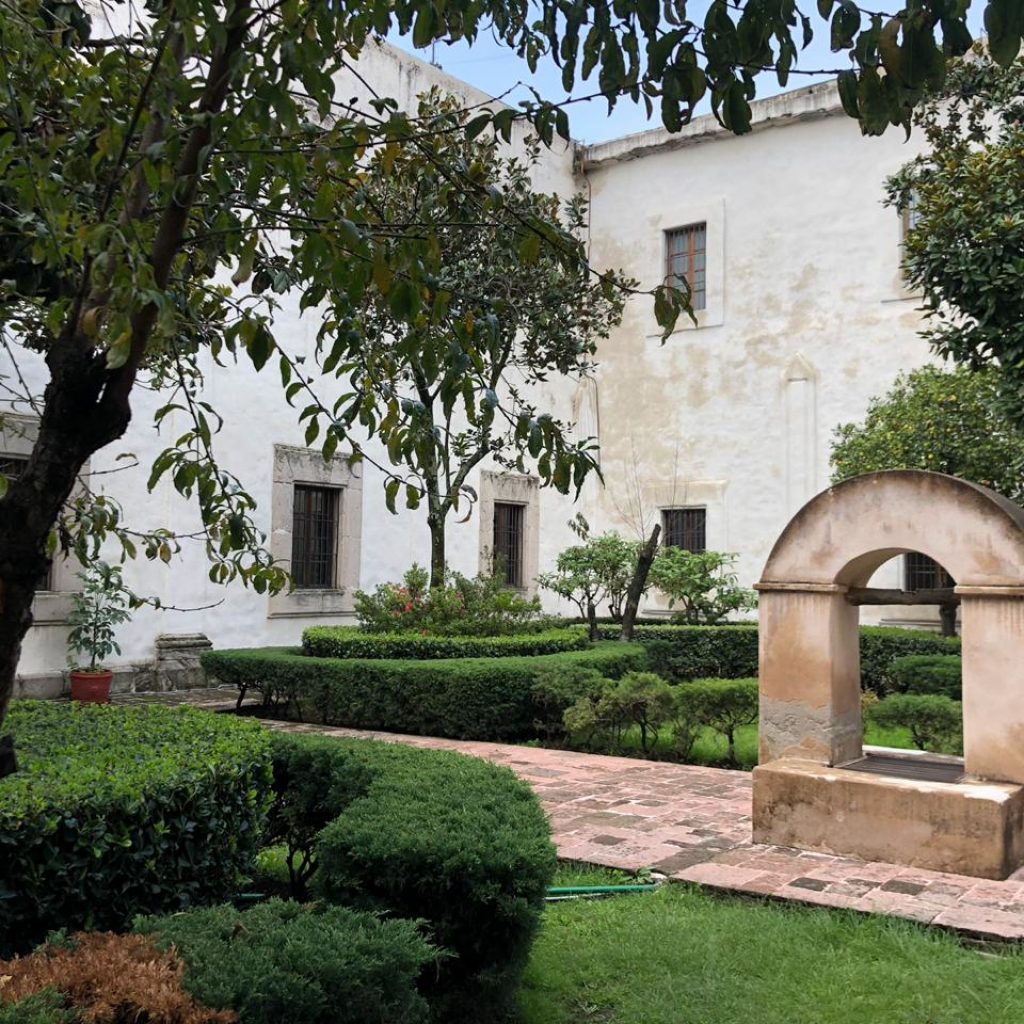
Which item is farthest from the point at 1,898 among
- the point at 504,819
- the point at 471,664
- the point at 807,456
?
the point at 807,456

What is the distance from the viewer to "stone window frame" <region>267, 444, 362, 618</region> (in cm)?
1458

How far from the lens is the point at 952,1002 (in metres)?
3.63

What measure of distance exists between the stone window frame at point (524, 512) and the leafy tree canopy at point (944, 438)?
235 inches

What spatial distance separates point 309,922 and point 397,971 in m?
0.32

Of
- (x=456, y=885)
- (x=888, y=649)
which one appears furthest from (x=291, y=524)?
(x=456, y=885)

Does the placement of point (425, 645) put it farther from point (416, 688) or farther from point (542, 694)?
point (542, 694)

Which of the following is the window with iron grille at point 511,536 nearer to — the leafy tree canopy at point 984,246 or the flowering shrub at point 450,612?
the flowering shrub at point 450,612

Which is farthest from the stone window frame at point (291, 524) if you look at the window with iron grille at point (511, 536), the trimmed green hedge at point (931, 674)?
the trimmed green hedge at point (931, 674)

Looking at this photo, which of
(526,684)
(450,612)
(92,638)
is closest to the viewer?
(526,684)

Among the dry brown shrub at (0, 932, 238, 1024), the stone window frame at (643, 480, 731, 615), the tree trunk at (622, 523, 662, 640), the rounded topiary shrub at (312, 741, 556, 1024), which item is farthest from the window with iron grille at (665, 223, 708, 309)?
the dry brown shrub at (0, 932, 238, 1024)

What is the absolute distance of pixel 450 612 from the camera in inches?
471

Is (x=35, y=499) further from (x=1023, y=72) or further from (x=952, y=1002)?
(x=1023, y=72)

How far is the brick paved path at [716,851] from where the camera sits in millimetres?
4680

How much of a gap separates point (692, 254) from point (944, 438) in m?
7.13
